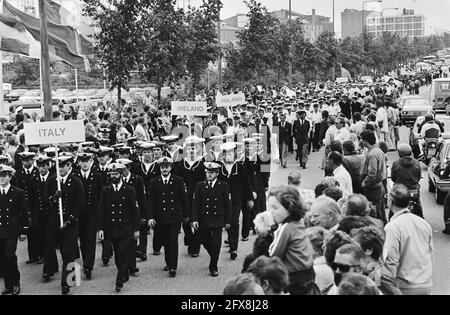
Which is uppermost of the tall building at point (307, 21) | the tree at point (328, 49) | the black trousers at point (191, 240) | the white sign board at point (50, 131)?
the tall building at point (307, 21)

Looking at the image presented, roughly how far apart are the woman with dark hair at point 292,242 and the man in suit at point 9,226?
475cm

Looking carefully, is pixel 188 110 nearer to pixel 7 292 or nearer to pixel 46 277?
pixel 46 277

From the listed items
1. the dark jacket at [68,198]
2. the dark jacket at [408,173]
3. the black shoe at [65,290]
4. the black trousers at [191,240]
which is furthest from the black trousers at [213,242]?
the dark jacket at [408,173]

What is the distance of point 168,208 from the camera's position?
10.9 metres

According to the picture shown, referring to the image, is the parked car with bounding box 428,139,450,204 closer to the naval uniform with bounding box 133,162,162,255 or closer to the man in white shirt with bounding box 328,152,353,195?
the man in white shirt with bounding box 328,152,353,195

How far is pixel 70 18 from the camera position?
22.5 meters

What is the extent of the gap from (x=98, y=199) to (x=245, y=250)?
2.61 m

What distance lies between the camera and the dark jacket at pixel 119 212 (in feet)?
33.1

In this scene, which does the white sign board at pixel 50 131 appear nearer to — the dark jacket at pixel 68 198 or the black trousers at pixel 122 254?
the dark jacket at pixel 68 198

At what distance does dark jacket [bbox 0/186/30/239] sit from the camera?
32.1 feet
